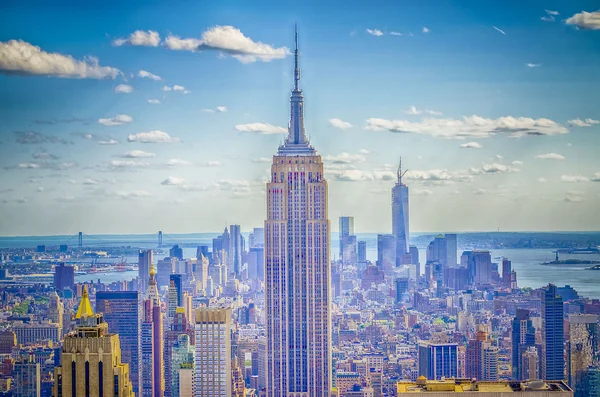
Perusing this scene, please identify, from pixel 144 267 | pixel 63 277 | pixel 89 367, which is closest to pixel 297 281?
pixel 144 267

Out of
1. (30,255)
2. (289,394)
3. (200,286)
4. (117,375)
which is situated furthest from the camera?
(200,286)

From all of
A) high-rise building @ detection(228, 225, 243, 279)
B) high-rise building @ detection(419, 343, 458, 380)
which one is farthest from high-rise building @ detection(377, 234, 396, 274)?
high-rise building @ detection(228, 225, 243, 279)

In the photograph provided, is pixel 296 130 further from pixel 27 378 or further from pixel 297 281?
pixel 27 378

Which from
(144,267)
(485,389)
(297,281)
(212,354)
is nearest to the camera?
(485,389)

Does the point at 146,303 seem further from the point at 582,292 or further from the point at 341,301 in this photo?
the point at 582,292

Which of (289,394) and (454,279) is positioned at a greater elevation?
(454,279)

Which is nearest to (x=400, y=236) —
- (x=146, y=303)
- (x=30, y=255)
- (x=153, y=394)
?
(x=146, y=303)
